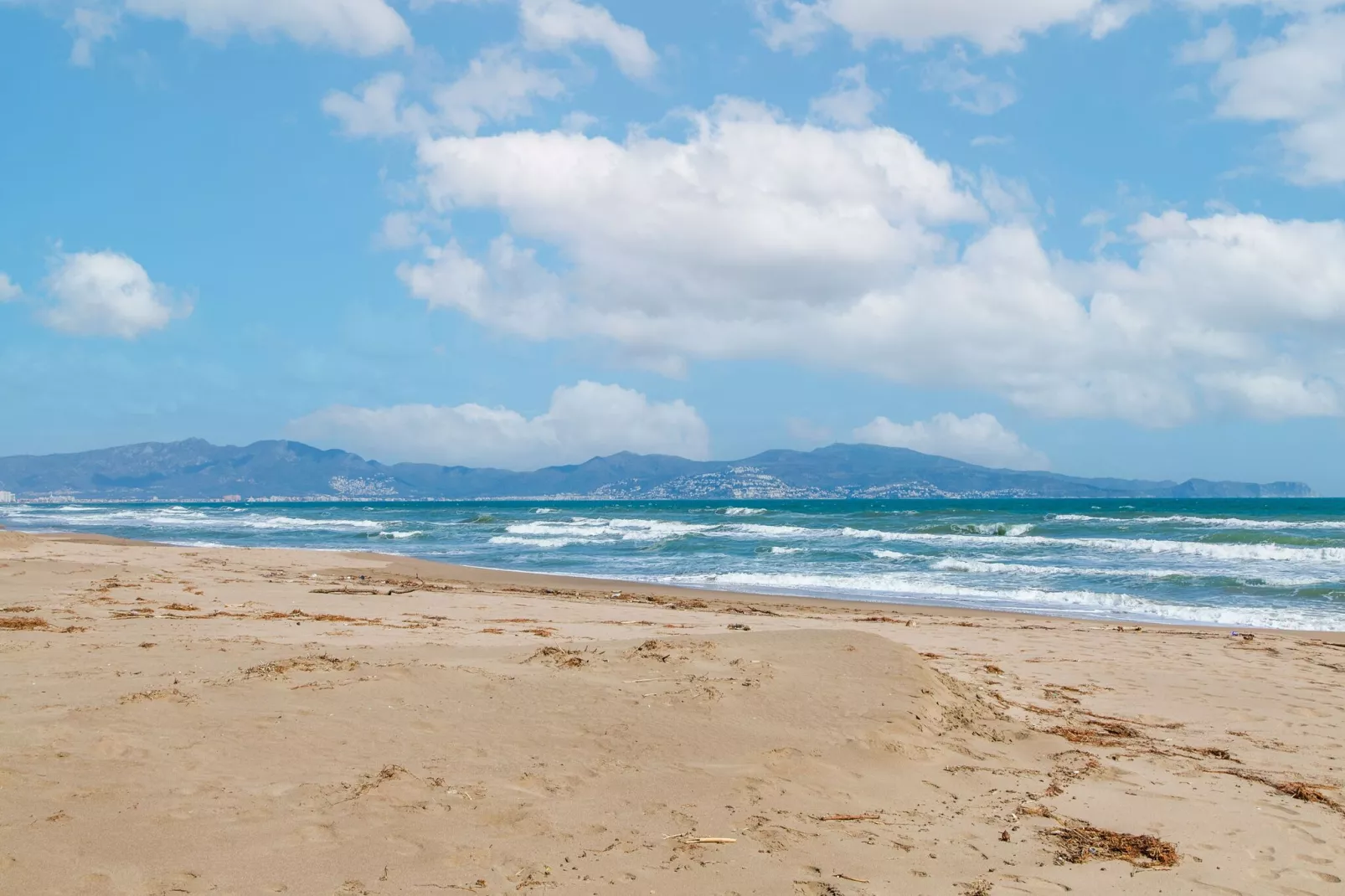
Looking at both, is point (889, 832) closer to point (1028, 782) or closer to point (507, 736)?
point (1028, 782)

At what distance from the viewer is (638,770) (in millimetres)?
5039

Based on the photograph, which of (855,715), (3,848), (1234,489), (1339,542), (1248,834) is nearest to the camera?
(3,848)

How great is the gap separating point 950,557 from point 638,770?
25387mm

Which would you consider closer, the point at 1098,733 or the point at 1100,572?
the point at 1098,733

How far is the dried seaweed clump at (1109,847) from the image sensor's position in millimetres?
4285

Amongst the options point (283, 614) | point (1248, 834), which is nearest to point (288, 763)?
point (1248, 834)

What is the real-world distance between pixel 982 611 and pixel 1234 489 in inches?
8415

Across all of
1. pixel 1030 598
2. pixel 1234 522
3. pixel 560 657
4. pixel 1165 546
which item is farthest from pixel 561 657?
pixel 1234 522

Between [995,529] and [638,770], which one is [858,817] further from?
[995,529]

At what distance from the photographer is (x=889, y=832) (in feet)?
14.7

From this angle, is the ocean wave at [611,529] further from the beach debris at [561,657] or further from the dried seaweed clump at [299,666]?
the dried seaweed clump at [299,666]

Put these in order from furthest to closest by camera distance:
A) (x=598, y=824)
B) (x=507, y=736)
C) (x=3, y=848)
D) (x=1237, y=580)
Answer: (x=1237, y=580) → (x=507, y=736) → (x=598, y=824) → (x=3, y=848)

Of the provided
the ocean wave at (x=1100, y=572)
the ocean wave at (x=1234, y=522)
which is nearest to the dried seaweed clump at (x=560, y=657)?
the ocean wave at (x=1100, y=572)

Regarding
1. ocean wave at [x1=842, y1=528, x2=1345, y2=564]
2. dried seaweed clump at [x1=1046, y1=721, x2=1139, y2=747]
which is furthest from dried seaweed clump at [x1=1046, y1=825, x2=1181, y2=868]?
ocean wave at [x1=842, y1=528, x2=1345, y2=564]
